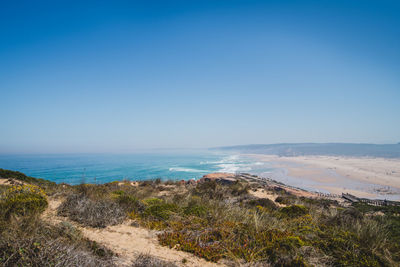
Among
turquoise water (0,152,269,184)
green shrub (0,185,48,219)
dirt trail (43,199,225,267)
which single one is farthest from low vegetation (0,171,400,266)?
turquoise water (0,152,269,184)

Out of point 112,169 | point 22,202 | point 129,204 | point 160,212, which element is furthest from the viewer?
point 112,169

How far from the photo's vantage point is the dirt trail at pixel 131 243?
157 inches

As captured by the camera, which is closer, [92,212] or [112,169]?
[92,212]

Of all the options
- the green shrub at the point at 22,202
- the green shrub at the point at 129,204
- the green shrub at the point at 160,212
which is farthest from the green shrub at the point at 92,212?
the green shrub at the point at 160,212

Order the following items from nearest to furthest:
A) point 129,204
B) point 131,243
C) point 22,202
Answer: point 131,243, point 22,202, point 129,204

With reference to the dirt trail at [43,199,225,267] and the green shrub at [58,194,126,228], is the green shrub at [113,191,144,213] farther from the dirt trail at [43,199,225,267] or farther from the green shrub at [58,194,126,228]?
the dirt trail at [43,199,225,267]

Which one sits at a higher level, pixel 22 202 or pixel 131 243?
pixel 22 202

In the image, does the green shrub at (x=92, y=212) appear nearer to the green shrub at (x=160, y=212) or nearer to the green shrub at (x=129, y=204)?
the green shrub at (x=129, y=204)

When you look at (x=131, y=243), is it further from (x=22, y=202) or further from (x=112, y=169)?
(x=112, y=169)

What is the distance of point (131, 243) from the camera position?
15.3 ft

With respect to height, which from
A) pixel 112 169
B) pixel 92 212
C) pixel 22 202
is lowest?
pixel 112 169

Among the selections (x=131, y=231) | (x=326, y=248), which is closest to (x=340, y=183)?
(x=326, y=248)

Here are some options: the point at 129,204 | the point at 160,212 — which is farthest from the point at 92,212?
the point at 160,212

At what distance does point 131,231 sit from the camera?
5395 mm
